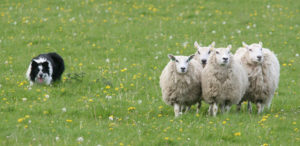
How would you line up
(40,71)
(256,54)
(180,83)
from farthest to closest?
(40,71) < (256,54) < (180,83)

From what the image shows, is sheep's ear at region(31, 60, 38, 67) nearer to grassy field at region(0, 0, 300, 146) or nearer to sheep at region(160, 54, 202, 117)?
grassy field at region(0, 0, 300, 146)

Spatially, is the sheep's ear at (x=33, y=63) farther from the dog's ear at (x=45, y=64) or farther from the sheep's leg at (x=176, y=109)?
the sheep's leg at (x=176, y=109)

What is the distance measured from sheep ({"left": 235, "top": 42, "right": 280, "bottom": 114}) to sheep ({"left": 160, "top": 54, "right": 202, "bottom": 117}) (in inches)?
50.3

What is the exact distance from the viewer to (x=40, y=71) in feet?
35.9

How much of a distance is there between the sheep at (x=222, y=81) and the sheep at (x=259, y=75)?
0.54 m

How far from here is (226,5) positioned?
68.5 ft

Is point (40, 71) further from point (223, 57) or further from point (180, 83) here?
point (223, 57)

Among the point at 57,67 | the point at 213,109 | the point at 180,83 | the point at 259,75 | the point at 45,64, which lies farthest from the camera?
the point at 57,67

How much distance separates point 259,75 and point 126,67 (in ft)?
14.6

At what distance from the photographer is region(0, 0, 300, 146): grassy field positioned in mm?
7766

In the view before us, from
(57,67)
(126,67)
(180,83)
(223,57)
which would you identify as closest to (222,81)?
(223,57)

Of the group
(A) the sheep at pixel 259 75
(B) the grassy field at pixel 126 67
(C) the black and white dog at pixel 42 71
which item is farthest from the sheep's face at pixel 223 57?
(C) the black and white dog at pixel 42 71

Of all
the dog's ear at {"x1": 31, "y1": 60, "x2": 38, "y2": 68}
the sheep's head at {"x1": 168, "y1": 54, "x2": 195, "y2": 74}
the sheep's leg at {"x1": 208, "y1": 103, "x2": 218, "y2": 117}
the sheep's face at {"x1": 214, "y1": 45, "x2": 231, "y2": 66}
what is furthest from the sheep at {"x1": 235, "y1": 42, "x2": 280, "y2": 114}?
the dog's ear at {"x1": 31, "y1": 60, "x2": 38, "y2": 68}

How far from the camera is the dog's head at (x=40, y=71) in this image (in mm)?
10969
